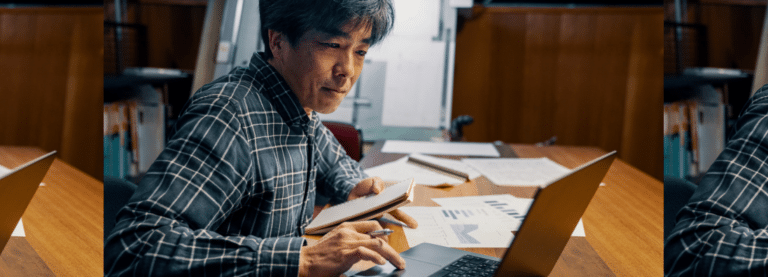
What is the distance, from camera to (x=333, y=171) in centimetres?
118

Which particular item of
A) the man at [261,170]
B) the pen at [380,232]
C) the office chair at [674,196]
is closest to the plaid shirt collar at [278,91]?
the man at [261,170]

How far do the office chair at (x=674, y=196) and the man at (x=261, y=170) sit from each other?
1.58ft

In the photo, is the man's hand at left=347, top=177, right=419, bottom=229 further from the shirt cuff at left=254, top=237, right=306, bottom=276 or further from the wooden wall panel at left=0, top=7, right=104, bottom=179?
the wooden wall panel at left=0, top=7, right=104, bottom=179

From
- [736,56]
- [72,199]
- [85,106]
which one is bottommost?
[72,199]

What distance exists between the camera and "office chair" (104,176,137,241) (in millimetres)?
900

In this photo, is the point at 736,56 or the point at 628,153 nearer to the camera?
the point at 736,56

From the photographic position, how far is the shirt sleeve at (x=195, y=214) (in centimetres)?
60

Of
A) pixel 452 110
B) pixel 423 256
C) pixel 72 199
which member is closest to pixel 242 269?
pixel 423 256

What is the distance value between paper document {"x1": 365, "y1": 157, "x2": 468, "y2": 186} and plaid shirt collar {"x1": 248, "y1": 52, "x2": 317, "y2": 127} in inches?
22.9

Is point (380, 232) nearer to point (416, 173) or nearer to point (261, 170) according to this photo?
point (261, 170)

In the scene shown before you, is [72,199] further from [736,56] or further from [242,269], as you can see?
[736,56]

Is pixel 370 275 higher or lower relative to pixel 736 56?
lower

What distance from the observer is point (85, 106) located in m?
1.09

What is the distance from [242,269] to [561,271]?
0.49 meters
